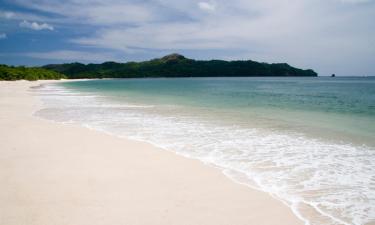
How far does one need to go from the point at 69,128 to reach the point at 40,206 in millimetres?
7883

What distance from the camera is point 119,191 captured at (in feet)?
18.5

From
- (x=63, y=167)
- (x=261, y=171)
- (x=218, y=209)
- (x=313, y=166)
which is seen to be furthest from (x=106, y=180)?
(x=313, y=166)

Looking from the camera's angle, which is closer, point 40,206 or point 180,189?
point 40,206

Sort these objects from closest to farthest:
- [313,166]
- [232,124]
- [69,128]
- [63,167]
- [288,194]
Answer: [288,194]
[63,167]
[313,166]
[69,128]
[232,124]

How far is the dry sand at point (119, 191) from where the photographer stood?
183 inches

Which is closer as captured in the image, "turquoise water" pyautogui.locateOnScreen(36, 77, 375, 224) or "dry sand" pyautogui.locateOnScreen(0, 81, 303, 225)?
"dry sand" pyautogui.locateOnScreen(0, 81, 303, 225)

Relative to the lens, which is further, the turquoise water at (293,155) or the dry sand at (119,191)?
the turquoise water at (293,155)

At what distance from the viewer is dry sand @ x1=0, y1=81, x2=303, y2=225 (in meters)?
4.64

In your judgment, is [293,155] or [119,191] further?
[293,155]

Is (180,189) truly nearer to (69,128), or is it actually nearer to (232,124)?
(69,128)

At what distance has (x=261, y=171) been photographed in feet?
23.1

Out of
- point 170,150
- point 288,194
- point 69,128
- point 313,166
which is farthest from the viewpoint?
point 69,128

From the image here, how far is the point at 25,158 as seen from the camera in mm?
7695

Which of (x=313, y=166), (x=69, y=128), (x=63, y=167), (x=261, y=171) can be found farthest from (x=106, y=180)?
(x=69, y=128)
